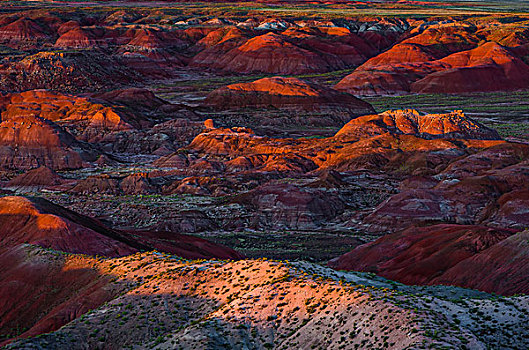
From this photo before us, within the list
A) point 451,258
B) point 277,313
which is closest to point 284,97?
point 451,258

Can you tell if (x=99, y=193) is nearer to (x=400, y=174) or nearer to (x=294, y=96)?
(x=400, y=174)

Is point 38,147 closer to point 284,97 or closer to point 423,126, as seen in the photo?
point 284,97

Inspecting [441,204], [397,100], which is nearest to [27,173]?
[441,204]

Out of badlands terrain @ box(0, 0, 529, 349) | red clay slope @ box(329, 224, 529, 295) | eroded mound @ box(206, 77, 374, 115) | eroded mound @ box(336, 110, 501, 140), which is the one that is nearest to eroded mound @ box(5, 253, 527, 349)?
badlands terrain @ box(0, 0, 529, 349)

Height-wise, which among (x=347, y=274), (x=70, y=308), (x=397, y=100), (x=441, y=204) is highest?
(x=347, y=274)

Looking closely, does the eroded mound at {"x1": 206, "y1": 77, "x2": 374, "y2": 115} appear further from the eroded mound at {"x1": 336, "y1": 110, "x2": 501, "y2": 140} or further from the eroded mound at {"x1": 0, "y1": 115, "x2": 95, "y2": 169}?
the eroded mound at {"x1": 0, "y1": 115, "x2": 95, "y2": 169}

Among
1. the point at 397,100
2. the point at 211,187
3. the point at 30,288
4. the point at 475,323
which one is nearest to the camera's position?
the point at 475,323

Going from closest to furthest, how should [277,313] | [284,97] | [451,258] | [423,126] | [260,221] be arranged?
1. [277,313]
2. [451,258]
3. [260,221]
4. [423,126]
5. [284,97]

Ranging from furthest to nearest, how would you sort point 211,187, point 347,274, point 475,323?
point 211,187
point 347,274
point 475,323

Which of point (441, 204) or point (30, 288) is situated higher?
point (30, 288)
